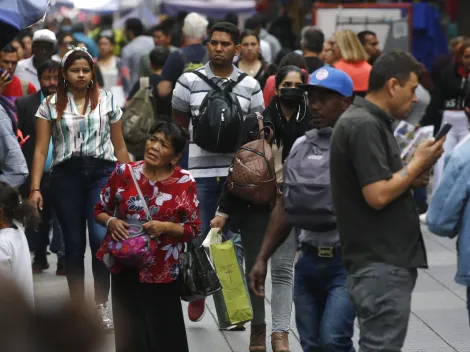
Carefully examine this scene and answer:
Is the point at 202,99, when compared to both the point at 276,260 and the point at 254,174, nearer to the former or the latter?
the point at 254,174

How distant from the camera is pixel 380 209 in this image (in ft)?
13.4

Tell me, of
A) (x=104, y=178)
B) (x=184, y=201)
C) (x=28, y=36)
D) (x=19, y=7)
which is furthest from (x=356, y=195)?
(x=28, y=36)

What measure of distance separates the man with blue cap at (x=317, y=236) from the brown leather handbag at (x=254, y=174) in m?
0.81

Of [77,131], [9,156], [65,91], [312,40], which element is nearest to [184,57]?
[312,40]

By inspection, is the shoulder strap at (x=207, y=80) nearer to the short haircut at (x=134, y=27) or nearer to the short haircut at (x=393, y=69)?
the short haircut at (x=393, y=69)

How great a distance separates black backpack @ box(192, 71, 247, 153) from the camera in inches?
263

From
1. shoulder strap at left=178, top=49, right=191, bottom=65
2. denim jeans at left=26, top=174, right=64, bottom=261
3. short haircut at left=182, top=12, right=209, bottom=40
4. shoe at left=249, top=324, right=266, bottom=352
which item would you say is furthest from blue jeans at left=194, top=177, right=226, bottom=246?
short haircut at left=182, top=12, right=209, bottom=40

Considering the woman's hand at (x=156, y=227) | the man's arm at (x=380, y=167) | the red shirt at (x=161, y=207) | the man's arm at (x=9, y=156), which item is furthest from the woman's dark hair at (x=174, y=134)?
the man's arm at (x=380, y=167)

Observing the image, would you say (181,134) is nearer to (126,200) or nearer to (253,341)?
(126,200)

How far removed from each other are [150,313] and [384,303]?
1.71 meters

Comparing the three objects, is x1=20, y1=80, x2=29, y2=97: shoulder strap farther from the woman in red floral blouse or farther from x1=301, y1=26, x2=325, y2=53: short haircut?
the woman in red floral blouse

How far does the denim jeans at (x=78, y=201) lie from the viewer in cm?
695

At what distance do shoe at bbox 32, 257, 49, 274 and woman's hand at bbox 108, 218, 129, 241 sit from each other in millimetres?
4001

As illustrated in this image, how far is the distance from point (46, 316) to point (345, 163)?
266 centimetres
